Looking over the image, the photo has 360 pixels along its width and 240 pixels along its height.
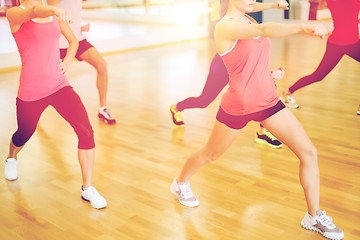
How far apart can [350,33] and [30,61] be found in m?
2.74

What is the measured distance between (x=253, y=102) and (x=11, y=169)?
1874 mm

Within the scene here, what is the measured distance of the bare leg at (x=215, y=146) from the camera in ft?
8.00

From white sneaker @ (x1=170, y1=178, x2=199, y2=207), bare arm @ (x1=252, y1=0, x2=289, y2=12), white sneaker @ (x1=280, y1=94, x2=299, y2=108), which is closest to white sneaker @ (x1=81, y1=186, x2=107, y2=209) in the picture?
white sneaker @ (x1=170, y1=178, x2=199, y2=207)

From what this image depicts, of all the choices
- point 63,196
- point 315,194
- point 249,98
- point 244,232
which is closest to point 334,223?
point 315,194

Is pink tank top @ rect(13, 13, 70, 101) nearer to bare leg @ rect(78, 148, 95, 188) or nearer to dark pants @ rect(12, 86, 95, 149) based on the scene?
dark pants @ rect(12, 86, 95, 149)

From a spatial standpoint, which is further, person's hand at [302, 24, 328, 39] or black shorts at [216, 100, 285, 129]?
black shorts at [216, 100, 285, 129]

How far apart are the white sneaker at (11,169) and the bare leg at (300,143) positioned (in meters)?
1.86

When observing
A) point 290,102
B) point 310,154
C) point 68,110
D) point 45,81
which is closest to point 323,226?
point 310,154

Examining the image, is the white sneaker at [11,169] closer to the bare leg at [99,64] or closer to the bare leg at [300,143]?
the bare leg at [99,64]

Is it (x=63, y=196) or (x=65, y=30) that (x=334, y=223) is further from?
(x=65, y=30)

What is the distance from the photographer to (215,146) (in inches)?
99.2

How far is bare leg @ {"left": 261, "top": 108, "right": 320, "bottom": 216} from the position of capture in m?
2.30

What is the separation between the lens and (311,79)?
14.9 ft

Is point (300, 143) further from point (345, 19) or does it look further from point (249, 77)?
point (345, 19)
